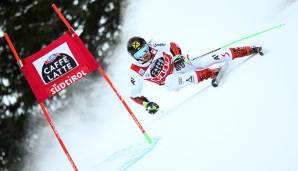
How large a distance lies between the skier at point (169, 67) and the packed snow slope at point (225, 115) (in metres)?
0.24

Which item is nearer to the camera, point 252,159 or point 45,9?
point 252,159

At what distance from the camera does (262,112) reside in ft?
14.5

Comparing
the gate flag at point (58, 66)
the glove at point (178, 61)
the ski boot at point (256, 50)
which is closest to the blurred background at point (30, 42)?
the gate flag at point (58, 66)

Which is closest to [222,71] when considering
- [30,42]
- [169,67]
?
[169,67]

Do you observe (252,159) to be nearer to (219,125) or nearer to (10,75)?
(219,125)

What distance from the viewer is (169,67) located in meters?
6.68

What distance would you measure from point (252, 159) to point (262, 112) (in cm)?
73

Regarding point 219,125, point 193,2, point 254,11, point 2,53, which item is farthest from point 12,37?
point 219,125

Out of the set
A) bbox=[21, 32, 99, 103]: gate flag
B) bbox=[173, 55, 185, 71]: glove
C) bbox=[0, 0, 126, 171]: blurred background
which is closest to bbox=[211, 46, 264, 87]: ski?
bbox=[173, 55, 185, 71]: glove

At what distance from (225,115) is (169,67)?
189cm

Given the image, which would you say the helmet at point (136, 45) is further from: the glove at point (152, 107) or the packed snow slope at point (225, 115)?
the packed snow slope at point (225, 115)

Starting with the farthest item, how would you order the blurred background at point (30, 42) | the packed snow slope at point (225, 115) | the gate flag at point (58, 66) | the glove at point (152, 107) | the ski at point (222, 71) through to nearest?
the blurred background at point (30, 42)
the gate flag at point (58, 66)
the glove at point (152, 107)
the ski at point (222, 71)
the packed snow slope at point (225, 115)

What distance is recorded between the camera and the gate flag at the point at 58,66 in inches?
261

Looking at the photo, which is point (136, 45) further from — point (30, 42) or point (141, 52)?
point (30, 42)
